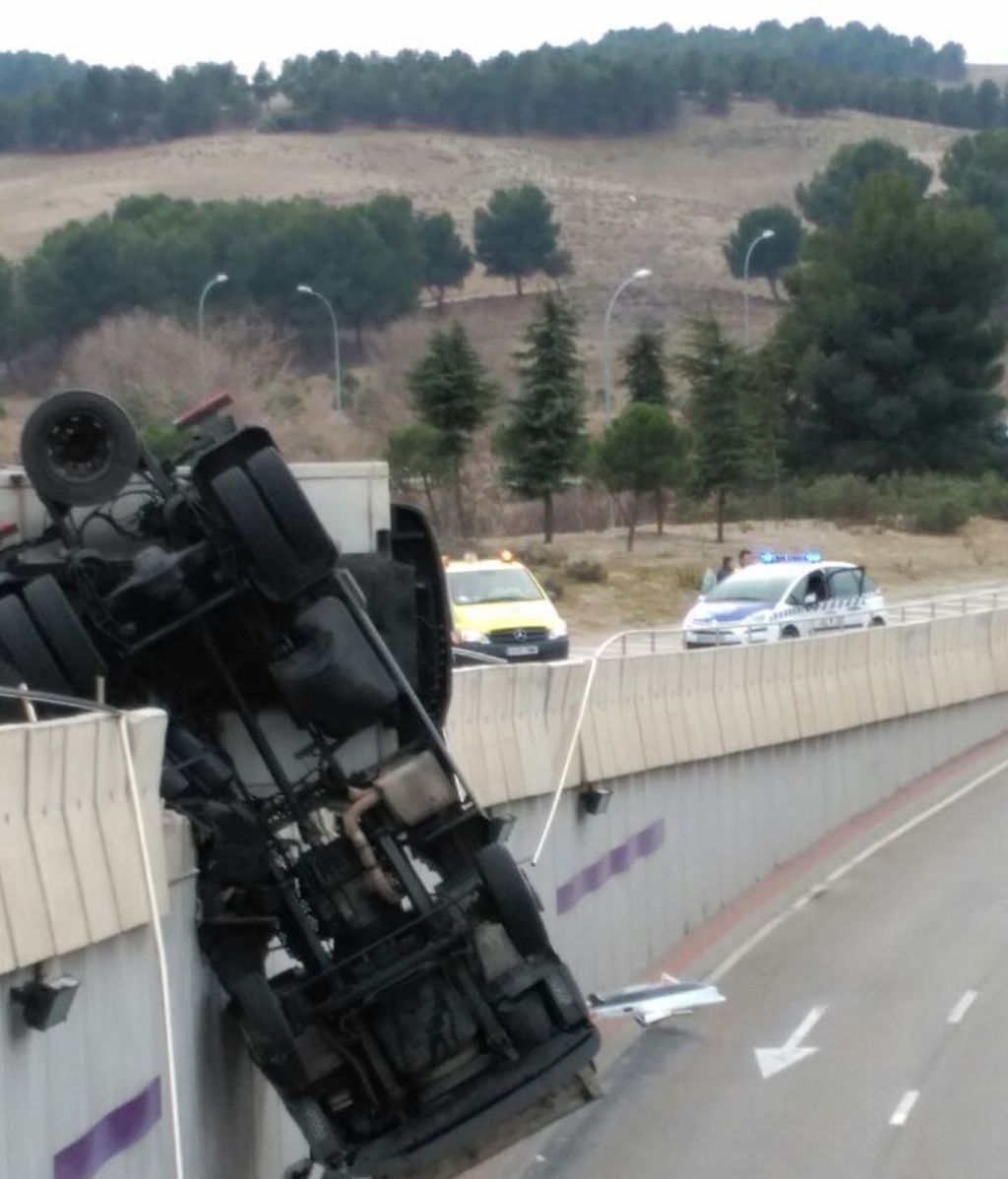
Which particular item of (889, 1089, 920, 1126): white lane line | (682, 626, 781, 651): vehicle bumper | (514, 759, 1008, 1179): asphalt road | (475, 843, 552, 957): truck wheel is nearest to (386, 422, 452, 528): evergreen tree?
(682, 626, 781, 651): vehicle bumper

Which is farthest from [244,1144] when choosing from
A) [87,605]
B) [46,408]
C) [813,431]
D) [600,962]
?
[813,431]

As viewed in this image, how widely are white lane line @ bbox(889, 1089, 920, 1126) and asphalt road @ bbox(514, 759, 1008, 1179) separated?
1 cm

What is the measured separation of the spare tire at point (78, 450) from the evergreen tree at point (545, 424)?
4740cm

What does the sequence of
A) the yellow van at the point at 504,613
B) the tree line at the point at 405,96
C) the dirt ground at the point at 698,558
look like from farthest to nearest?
the tree line at the point at 405,96, the dirt ground at the point at 698,558, the yellow van at the point at 504,613

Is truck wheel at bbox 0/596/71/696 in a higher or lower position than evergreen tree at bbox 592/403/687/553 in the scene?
higher

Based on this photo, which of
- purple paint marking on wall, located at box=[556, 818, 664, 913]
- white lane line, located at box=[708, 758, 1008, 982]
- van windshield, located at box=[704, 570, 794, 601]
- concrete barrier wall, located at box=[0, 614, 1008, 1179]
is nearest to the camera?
concrete barrier wall, located at box=[0, 614, 1008, 1179]

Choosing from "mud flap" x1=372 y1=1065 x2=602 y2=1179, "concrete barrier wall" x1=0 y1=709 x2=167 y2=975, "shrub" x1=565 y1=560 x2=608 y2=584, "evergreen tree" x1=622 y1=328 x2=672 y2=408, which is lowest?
"shrub" x1=565 y1=560 x2=608 y2=584

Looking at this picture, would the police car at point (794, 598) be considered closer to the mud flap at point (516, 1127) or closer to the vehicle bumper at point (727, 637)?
the vehicle bumper at point (727, 637)

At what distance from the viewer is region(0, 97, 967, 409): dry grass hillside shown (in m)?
133

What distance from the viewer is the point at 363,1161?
10172 millimetres

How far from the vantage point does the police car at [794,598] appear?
35.5m

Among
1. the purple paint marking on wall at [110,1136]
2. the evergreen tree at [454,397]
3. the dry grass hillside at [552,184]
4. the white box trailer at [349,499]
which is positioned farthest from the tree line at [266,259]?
the purple paint marking on wall at [110,1136]

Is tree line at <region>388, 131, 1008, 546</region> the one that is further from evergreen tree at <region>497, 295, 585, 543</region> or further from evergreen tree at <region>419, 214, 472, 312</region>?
evergreen tree at <region>419, 214, 472, 312</region>

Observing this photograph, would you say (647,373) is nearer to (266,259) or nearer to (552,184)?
(266,259)
